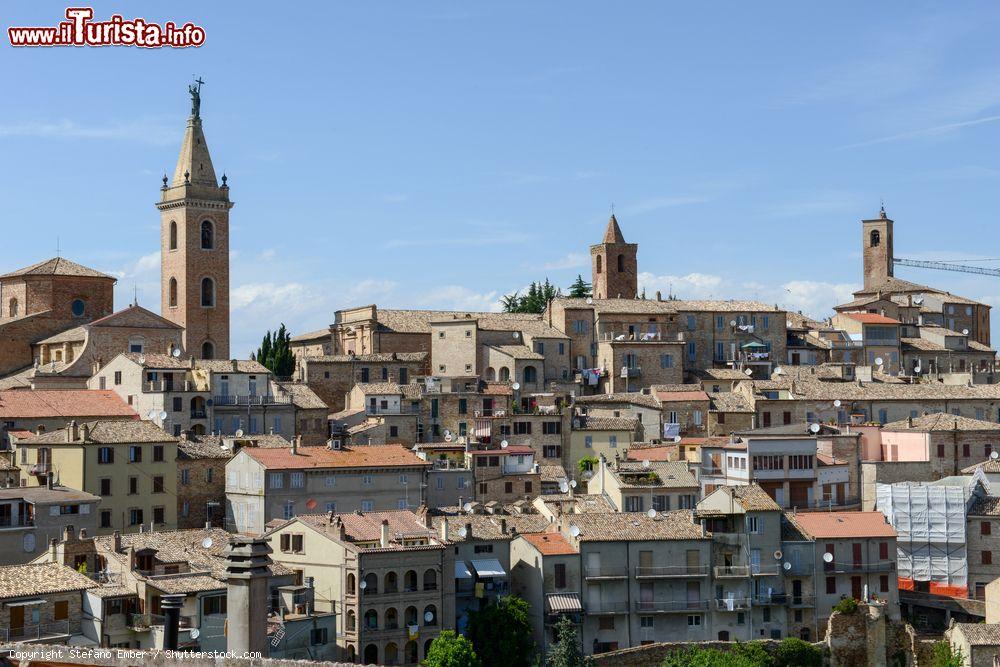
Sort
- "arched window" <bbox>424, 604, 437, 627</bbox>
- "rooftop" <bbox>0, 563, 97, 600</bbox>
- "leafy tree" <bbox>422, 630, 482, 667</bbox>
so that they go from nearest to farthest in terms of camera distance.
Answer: "rooftop" <bbox>0, 563, 97, 600</bbox>, "leafy tree" <bbox>422, 630, 482, 667</bbox>, "arched window" <bbox>424, 604, 437, 627</bbox>

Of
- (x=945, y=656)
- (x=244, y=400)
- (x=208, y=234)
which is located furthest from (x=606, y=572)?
(x=208, y=234)

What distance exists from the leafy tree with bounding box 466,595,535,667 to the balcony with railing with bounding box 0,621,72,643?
11834 millimetres

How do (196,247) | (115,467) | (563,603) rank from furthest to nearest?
(196,247) < (115,467) < (563,603)

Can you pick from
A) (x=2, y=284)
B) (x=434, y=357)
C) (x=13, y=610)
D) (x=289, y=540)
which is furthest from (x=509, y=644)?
(x=2, y=284)

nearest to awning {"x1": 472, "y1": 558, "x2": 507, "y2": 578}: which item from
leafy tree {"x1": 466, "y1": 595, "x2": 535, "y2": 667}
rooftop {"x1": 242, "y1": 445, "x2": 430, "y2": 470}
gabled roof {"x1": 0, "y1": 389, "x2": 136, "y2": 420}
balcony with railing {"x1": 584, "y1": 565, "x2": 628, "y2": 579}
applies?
leafy tree {"x1": 466, "y1": 595, "x2": 535, "y2": 667}

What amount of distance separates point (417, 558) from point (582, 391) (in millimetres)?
28922

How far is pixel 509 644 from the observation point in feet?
141

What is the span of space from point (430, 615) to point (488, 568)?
3359 mm

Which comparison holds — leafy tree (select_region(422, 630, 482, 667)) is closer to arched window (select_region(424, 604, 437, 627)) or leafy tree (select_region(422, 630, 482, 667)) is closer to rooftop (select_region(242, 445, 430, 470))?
arched window (select_region(424, 604, 437, 627))

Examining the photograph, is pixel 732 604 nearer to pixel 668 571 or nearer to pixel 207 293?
pixel 668 571

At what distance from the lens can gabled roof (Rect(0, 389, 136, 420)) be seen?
181 ft

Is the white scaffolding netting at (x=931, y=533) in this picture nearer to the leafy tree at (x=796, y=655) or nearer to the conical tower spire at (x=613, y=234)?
the leafy tree at (x=796, y=655)

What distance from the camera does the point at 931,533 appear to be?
5316 centimetres

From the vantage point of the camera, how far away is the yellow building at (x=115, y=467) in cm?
4972
